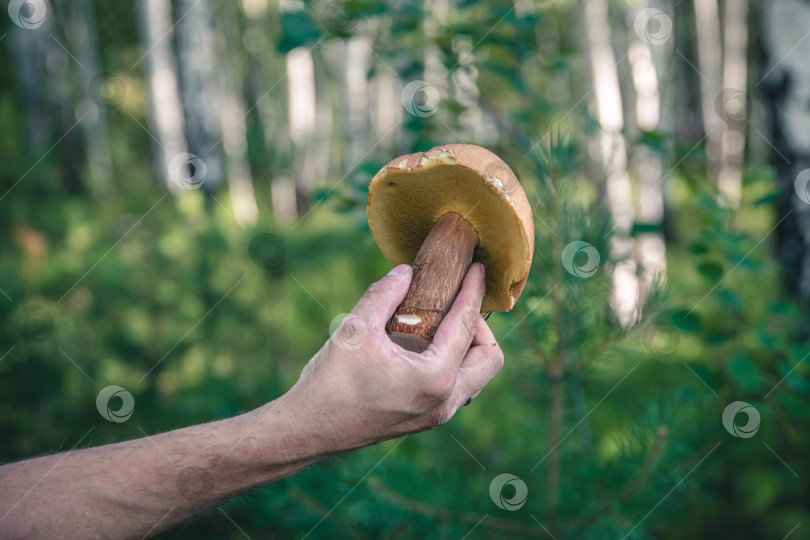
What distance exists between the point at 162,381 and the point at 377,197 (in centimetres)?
223

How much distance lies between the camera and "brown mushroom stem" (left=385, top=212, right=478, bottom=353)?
914 millimetres

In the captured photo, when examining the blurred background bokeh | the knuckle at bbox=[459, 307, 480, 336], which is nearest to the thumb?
the knuckle at bbox=[459, 307, 480, 336]

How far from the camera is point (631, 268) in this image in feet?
5.00

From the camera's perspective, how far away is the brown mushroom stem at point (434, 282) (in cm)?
91

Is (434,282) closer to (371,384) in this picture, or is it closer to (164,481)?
(371,384)

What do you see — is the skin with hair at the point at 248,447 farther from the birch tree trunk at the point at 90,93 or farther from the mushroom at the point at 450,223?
the birch tree trunk at the point at 90,93

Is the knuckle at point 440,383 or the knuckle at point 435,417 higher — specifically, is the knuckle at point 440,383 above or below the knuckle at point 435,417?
above

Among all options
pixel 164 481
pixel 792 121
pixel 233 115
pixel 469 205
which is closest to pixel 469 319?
pixel 469 205

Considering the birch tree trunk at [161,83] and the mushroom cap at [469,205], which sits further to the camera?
the birch tree trunk at [161,83]

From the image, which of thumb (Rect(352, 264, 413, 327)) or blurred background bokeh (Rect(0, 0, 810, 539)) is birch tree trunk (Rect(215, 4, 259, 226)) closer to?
blurred background bokeh (Rect(0, 0, 810, 539))

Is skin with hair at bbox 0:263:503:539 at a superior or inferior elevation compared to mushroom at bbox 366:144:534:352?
inferior

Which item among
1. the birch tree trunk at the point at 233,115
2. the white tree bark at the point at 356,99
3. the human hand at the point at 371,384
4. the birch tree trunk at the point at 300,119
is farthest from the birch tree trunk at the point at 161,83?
the human hand at the point at 371,384

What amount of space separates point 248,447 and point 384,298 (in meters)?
0.32

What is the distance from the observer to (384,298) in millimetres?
901
